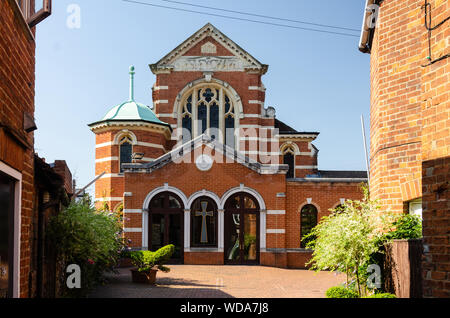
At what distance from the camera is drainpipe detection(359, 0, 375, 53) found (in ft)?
38.8

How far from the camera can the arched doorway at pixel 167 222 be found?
23.6 metres

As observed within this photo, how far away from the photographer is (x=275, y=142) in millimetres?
32906

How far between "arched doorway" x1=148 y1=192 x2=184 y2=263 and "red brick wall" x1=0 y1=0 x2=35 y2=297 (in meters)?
16.8

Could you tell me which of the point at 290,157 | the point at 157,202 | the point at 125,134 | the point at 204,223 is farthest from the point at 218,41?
the point at 204,223

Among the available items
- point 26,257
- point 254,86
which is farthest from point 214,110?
point 26,257

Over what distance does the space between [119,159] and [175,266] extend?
839cm

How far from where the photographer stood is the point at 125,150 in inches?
1132

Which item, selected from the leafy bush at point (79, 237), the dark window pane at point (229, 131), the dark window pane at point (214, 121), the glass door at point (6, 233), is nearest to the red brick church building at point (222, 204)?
the dark window pane at point (214, 121)

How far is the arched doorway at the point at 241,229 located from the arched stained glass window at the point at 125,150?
25.4ft

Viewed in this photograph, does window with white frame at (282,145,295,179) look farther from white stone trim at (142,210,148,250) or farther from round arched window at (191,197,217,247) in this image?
white stone trim at (142,210,148,250)

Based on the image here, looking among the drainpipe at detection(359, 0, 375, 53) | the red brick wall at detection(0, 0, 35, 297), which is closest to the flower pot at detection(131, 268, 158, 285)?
the drainpipe at detection(359, 0, 375, 53)

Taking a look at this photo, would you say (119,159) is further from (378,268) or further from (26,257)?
(26,257)

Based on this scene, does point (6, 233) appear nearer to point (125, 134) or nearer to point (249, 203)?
point (249, 203)

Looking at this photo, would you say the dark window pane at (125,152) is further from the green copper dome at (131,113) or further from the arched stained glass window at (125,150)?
the green copper dome at (131,113)
